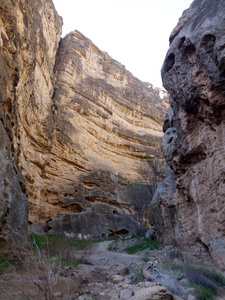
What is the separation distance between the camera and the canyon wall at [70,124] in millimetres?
14023

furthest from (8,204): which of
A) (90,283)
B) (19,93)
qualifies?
(19,93)

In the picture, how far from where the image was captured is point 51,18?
24734mm

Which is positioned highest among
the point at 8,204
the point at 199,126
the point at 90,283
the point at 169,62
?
the point at 169,62

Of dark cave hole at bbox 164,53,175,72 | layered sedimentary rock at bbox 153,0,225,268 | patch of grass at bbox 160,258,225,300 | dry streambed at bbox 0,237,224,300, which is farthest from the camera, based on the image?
dark cave hole at bbox 164,53,175,72

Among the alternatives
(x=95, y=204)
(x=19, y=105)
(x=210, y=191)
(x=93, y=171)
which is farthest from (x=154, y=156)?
(x=210, y=191)

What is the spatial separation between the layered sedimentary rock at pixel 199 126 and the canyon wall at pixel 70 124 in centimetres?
625

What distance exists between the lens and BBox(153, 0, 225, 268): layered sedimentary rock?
629cm

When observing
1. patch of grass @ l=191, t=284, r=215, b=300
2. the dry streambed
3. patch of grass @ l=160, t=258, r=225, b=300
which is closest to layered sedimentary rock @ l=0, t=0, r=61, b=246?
the dry streambed

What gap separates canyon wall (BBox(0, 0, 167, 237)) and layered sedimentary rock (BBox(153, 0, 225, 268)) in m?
6.25

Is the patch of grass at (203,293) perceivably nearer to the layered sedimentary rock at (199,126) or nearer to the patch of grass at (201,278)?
the patch of grass at (201,278)

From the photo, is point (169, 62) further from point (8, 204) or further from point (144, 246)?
point (144, 246)

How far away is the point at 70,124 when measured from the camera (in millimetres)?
23281

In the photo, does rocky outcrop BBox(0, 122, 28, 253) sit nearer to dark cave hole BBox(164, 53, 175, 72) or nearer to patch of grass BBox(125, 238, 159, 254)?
dark cave hole BBox(164, 53, 175, 72)

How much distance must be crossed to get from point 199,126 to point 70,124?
56.3ft
